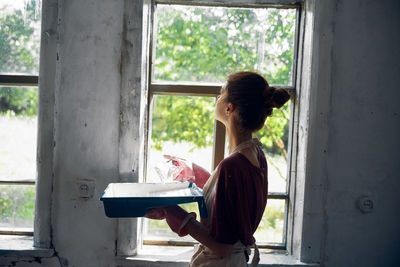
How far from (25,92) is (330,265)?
196 cm

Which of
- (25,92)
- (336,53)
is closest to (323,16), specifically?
(336,53)

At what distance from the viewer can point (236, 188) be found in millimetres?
1290

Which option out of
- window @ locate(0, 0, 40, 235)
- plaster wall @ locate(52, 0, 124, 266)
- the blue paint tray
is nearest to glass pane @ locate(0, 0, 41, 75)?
window @ locate(0, 0, 40, 235)

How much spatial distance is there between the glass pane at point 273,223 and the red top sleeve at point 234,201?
31.1 inches

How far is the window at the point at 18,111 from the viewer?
6.60 ft

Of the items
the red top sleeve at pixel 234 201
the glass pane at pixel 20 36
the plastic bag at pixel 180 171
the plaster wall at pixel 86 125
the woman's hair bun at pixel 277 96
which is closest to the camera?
the red top sleeve at pixel 234 201

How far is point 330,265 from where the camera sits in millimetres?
1908

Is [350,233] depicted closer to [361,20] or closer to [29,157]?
[361,20]

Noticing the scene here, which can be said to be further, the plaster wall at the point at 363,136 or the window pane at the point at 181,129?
the window pane at the point at 181,129

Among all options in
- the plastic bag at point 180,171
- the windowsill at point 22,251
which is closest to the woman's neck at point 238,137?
the plastic bag at point 180,171

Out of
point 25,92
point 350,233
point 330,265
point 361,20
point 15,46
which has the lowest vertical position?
point 330,265

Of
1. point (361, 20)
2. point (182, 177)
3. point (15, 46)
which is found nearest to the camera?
point (182, 177)

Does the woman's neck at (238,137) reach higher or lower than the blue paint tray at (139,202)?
higher

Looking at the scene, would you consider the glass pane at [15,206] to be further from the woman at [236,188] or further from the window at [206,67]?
the woman at [236,188]
